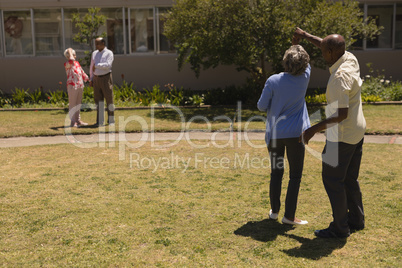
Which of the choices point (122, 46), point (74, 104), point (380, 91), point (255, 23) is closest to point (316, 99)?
point (380, 91)

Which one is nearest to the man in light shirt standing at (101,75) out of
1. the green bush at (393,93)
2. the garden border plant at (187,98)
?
the garden border plant at (187,98)

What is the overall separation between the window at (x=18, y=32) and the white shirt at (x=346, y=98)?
15863 mm

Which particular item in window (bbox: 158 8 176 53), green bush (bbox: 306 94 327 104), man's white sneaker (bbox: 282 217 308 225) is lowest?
man's white sneaker (bbox: 282 217 308 225)

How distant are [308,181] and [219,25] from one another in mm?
7178

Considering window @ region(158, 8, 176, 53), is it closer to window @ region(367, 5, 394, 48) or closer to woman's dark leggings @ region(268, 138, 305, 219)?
window @ region(367, 5, 394, 48)

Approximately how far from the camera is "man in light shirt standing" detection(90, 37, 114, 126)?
11344mm

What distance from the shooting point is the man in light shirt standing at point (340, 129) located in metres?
4.36

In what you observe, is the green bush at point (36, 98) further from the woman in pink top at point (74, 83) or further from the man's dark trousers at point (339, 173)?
the man's dark trousers at point (339, 173)

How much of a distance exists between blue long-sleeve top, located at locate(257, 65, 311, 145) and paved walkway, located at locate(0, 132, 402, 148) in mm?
4995

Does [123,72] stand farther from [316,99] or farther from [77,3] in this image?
[316,99]

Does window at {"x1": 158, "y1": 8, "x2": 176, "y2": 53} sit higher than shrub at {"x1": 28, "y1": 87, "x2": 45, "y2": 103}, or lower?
higher

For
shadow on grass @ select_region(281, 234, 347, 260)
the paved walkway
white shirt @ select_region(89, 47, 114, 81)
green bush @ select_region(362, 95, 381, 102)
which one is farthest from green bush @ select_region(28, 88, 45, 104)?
shadow on grass @ select_region(281, 234, 347, 260)

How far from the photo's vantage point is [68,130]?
36.6 ft

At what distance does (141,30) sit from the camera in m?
18.0
